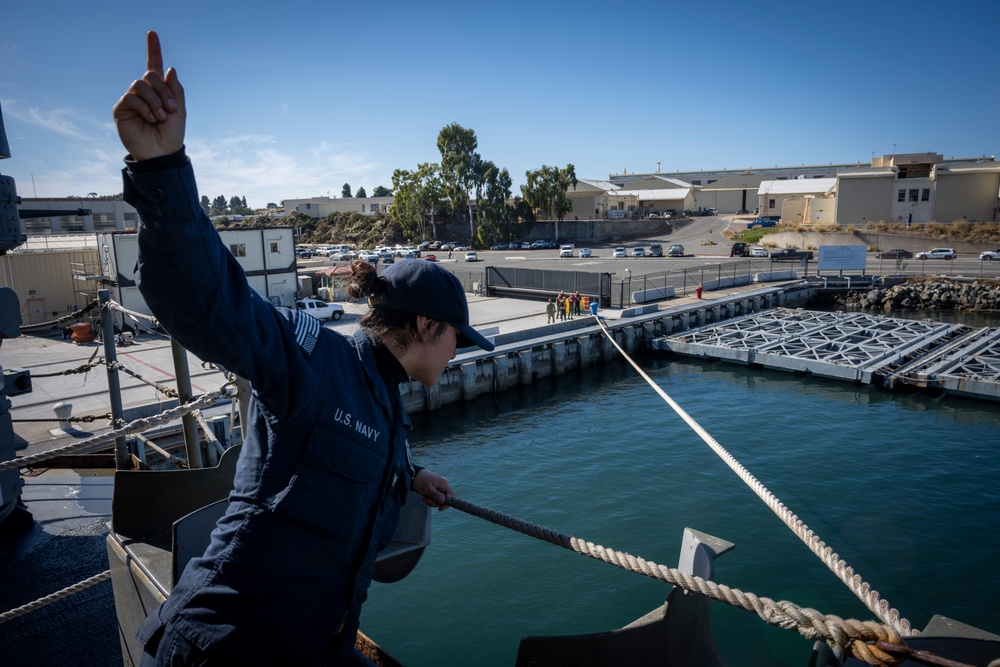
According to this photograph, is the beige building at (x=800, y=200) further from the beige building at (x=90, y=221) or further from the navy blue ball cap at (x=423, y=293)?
the navy blue ball cap at (x=423, y=293)

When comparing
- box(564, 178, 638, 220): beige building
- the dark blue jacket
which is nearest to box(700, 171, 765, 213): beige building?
Result: box(564, 178, 638, 220): beige building

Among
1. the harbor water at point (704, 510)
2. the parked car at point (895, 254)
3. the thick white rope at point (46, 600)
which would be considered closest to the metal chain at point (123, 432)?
the thick white rope at point (46, 600)

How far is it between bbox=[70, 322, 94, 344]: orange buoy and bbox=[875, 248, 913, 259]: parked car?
178 ft

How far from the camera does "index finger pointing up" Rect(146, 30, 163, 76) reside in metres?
1.40

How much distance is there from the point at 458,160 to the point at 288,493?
7772cm

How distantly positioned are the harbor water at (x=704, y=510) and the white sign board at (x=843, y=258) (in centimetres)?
2478

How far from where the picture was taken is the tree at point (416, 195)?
77.9 meters

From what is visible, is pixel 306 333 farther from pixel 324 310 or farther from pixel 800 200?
pixel 800 200

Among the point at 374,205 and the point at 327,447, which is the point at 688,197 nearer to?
the point at 374,205

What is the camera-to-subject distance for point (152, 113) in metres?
1.34

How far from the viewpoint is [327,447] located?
1.77 m

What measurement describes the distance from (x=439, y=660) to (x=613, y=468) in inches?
307

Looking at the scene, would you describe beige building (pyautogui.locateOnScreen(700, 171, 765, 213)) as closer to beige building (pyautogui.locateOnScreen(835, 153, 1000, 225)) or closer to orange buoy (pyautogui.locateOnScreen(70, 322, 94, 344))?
beige building (pyautogui.locateOnScreen(835, 153, 1000, 225))

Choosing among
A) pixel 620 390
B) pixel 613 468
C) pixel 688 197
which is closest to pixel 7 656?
pixel 613 468
